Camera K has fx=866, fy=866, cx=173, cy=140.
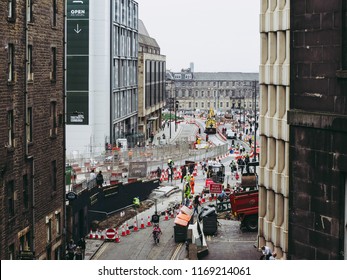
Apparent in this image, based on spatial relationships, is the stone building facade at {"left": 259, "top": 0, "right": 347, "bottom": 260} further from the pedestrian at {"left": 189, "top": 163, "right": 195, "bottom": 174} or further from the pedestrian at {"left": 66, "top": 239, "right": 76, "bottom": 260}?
the pedestrian at {"left": 189, "top": 163, "right": 195, "bottom": 174}

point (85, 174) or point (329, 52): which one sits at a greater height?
point (329, 52)

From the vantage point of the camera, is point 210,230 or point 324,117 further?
point 210,230

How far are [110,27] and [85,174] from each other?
37277 mm

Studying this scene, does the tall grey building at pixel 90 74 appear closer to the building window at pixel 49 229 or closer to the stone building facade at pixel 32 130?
the stone building facade at pixel 32 130

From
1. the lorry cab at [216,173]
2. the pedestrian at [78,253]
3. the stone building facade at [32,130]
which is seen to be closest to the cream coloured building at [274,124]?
the pedestrian at [78,253]

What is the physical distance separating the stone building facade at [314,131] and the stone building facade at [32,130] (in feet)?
35.6

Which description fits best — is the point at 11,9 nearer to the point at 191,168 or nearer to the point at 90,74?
the point at 191,168

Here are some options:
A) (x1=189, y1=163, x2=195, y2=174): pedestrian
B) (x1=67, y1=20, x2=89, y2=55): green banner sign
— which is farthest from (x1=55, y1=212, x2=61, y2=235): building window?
(x1=67, y1=20, x2=89, y2=55): green banner sign

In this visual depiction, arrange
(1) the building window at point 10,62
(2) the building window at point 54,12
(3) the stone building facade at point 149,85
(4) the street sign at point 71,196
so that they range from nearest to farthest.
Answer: (1) the building window at point 10,62 → (2) the building window at point 54,12 → (4) the street sign at point 71,196 → (3) the stone building facade at point 149,85

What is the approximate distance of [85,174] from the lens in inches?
2322

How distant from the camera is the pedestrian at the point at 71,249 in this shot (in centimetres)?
4060
